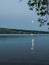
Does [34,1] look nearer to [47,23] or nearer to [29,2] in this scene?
[29,2]

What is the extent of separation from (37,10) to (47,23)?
424mm

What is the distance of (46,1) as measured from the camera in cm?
783

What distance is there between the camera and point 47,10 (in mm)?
8062

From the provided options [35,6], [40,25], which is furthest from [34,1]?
[40,25]

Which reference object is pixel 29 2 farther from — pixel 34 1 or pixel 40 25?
pixel 40 25

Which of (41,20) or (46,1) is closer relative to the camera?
(46,1)

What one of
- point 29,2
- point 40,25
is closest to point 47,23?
point 40,25

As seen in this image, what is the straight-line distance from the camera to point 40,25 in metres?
8.18

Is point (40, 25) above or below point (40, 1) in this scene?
below

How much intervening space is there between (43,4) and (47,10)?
0.68ft

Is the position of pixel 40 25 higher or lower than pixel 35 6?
lower

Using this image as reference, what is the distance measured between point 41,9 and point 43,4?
145mm

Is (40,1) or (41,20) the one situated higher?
(40,1)

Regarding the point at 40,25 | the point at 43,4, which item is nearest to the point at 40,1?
the point at 43,4
